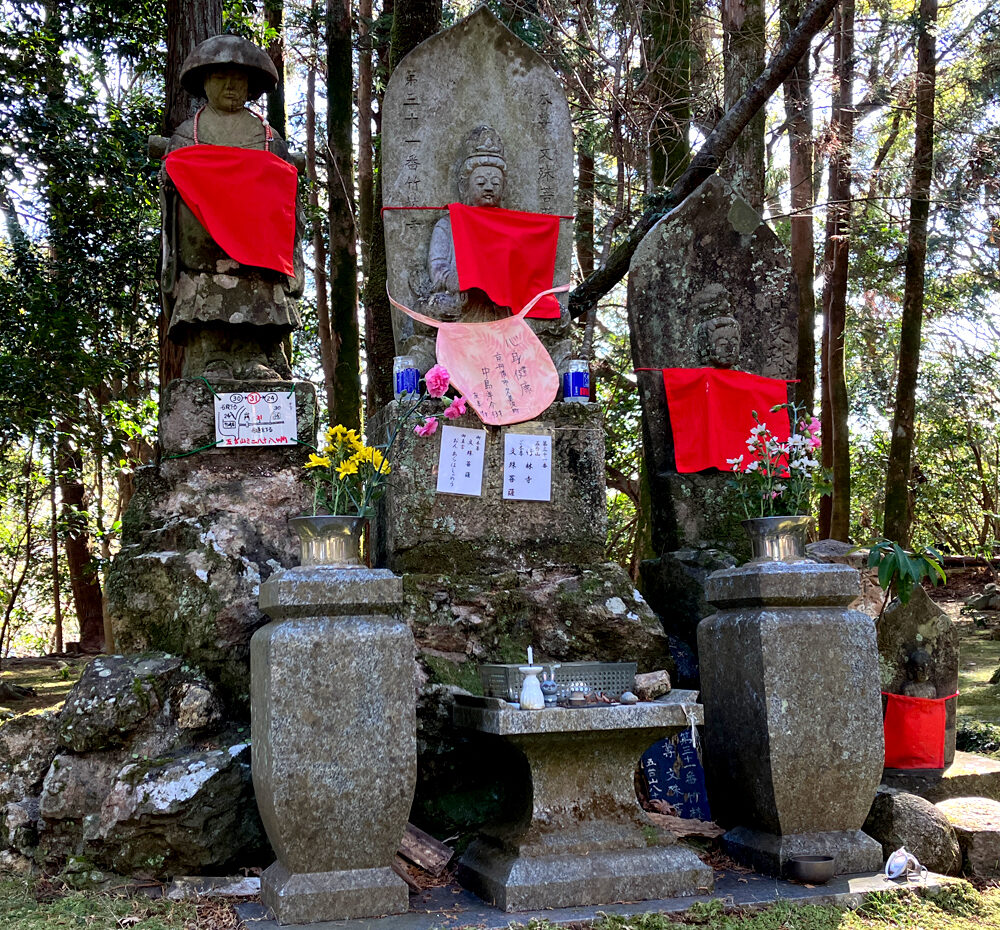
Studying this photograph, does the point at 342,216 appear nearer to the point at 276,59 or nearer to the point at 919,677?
the point at 276,59

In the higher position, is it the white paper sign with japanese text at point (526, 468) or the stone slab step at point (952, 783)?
the white paper sign with japanese text at point (526, 468)

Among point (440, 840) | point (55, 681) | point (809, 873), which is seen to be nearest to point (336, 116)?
point (55, 681)

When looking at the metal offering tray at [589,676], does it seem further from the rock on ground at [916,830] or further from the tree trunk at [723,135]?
the tree trunk at [723,135]

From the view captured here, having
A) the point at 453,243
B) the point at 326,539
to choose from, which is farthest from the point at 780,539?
the point at 453,243

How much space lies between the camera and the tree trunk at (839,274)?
38.5 feet

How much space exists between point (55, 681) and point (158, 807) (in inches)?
308

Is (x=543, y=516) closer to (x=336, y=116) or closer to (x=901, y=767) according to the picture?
(x=901, y=767)

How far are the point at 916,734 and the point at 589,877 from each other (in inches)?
86.8

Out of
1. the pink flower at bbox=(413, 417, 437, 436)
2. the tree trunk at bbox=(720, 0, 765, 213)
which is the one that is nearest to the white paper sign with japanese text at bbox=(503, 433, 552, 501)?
the pink flower at bbox=(413, 417, 437, 436)

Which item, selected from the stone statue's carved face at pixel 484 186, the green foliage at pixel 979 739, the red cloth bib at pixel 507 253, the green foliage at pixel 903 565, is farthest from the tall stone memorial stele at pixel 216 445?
the green foliage at pixel 979 739

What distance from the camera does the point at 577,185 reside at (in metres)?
11.4

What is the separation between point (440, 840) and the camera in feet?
14.9

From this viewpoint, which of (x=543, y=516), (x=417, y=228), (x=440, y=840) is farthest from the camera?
(x=417, y=228)

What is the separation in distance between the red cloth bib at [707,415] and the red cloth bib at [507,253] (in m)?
0.93
